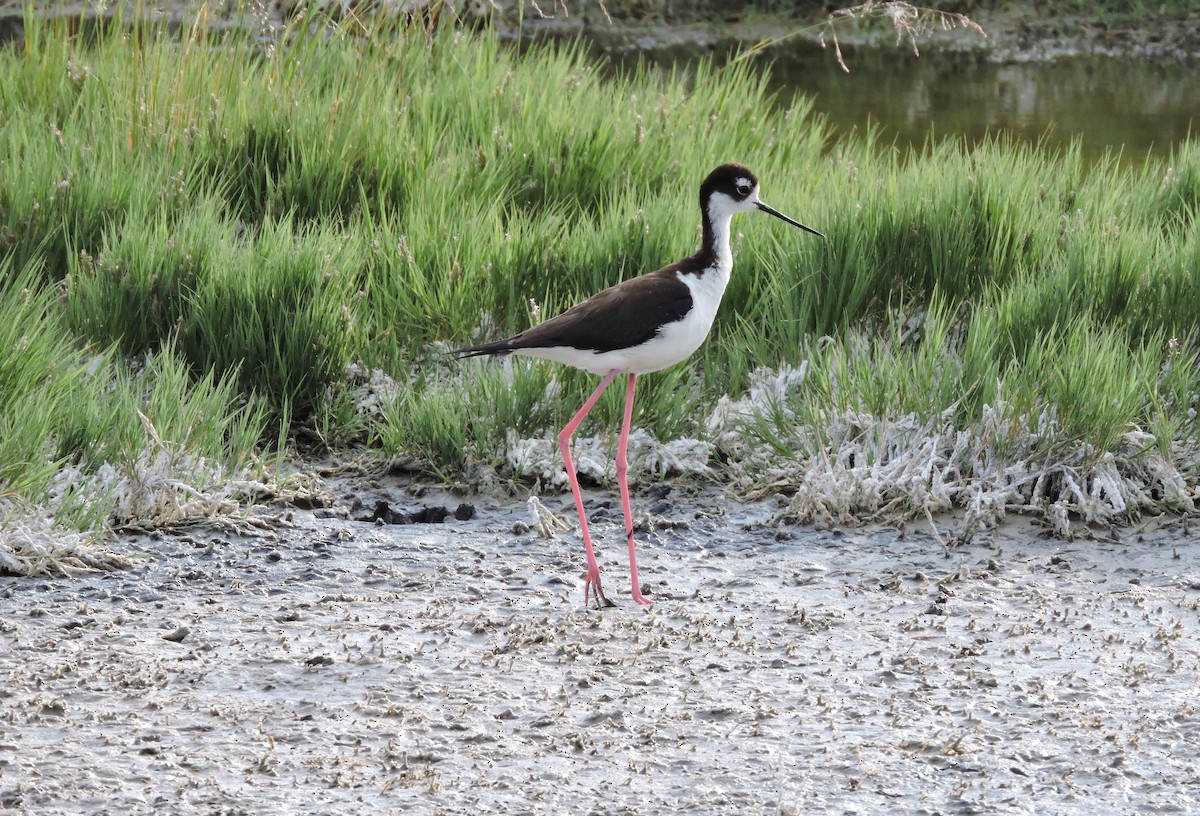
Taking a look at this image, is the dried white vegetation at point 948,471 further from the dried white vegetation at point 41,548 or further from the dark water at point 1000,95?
the dark water at point 1000,95

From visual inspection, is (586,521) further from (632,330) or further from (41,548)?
(41,548)

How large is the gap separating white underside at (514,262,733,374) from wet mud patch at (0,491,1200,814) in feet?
1.92

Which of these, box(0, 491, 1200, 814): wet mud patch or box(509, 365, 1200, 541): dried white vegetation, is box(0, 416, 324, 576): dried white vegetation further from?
box(509, 365, 1200, 541): dried white vegetation

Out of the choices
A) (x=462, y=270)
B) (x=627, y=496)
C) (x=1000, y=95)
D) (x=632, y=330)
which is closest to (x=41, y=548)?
(x=627, y=496)

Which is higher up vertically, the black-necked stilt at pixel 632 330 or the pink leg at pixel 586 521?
the black-necked stilt at pixel 632 330

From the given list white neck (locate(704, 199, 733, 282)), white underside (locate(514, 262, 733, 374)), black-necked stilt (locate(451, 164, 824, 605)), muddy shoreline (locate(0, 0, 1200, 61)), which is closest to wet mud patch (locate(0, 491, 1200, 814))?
black-necked stilt (locate(451, 164, 824, 605))

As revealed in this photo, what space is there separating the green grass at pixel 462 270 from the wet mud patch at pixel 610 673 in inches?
17.1

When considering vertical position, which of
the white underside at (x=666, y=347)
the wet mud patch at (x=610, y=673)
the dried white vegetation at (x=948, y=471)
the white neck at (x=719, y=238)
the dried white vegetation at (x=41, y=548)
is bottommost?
the dried white vegetation at (x=41, y=548)

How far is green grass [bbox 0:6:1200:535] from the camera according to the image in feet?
15.7

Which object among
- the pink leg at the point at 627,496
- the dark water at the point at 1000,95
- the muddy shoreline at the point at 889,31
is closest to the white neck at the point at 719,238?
the pink leg at the point at 627,496

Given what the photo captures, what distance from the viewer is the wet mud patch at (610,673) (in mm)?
3105

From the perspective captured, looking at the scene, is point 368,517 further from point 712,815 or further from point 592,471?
point 712,815

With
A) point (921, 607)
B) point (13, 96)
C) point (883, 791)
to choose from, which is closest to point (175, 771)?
point (883, 791)

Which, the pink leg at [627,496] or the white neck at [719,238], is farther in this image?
the white neck at [719,238]
